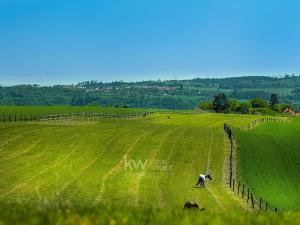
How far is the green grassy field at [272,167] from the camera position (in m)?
55.8

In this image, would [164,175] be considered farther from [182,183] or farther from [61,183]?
[61,183]

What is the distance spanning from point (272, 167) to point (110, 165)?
22.4 metres

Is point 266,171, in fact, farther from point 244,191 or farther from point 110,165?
point 110,165

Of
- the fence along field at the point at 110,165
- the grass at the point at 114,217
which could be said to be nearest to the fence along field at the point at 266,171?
the fence along field at the point at 110,165

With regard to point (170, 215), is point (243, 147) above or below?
below

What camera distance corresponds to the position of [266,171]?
224 ft

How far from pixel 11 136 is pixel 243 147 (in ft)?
127

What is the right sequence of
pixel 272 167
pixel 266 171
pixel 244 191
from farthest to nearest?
pixel 272 167 → pixel 266 171 → pixel 244 191

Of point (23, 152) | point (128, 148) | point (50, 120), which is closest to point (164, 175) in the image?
point (128, 148)

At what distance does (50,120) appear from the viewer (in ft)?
414

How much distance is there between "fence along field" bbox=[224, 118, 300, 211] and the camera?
52.3 meters

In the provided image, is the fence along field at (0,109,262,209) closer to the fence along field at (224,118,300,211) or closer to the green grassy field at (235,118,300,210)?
the fence along field at (224,118,300,211)

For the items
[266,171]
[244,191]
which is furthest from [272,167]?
[244,191]

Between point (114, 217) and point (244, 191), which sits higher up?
point (114, 217)
